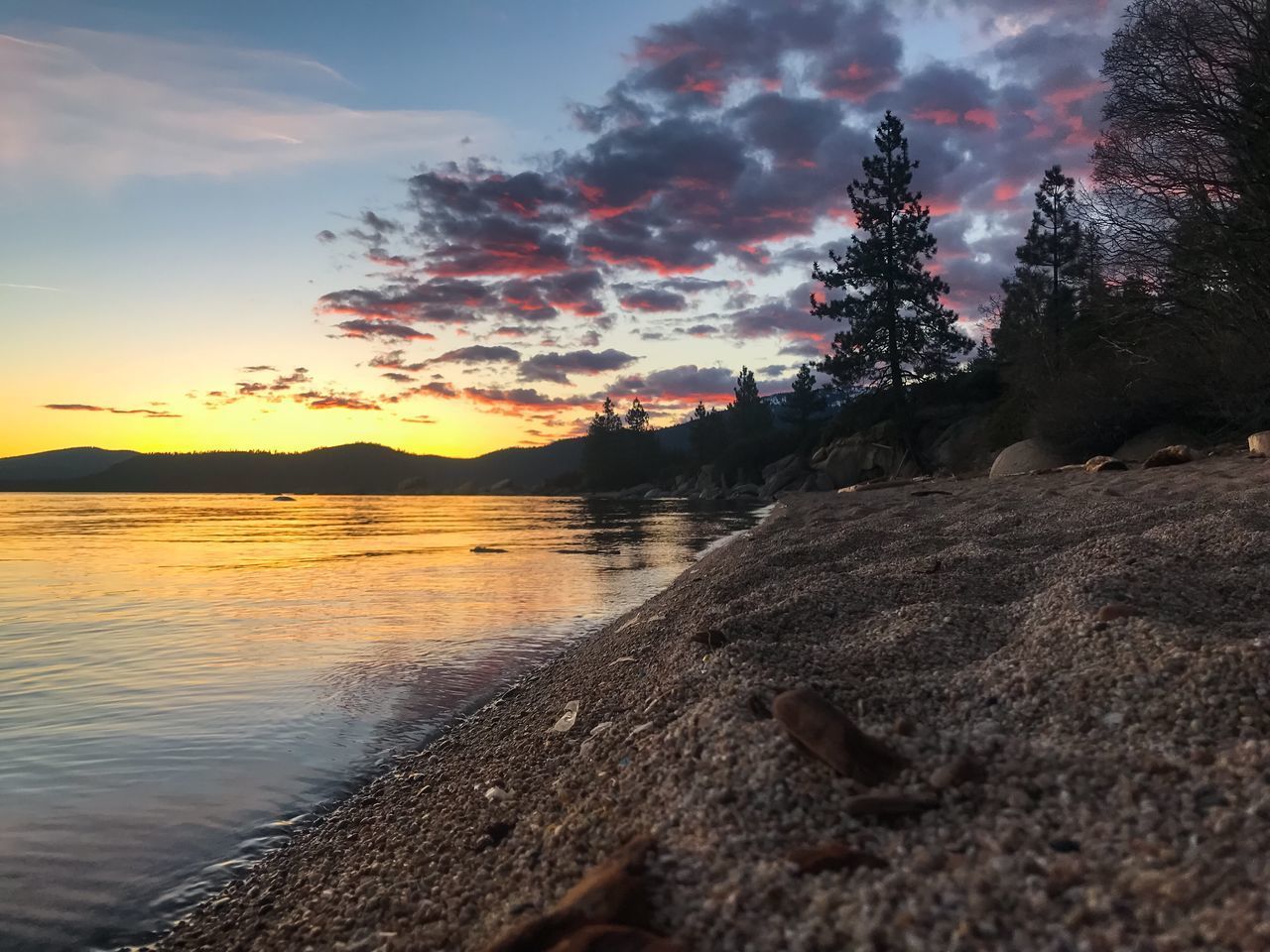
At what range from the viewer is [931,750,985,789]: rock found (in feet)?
8.10

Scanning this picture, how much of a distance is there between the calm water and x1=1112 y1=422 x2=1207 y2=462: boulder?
55.2 feet

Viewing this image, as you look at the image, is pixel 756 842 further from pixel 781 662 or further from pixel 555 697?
pixel 555 697

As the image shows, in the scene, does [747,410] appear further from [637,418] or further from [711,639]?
[711,639]

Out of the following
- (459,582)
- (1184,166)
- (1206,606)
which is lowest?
(459,582)

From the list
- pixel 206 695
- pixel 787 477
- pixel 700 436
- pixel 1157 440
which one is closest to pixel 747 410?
pixel 700 436

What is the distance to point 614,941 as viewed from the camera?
6.25 feet

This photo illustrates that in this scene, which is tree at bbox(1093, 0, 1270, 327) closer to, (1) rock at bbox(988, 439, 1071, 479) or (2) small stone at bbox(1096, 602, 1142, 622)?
(1) rock at bbox(988, 439, 1071, 479)

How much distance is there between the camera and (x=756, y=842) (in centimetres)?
231

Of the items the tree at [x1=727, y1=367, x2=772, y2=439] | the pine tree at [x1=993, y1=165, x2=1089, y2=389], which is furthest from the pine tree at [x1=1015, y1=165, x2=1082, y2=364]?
the tree at [x1=727, y1=367, x2=772, y2=439]

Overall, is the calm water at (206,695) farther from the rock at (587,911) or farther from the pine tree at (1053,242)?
the pine tree at (1053,242)

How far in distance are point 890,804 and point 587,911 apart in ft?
3.20

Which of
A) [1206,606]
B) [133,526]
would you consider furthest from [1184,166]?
[133,526]

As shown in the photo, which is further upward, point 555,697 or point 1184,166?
point 1184,166

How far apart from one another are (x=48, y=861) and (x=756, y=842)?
3681mm
